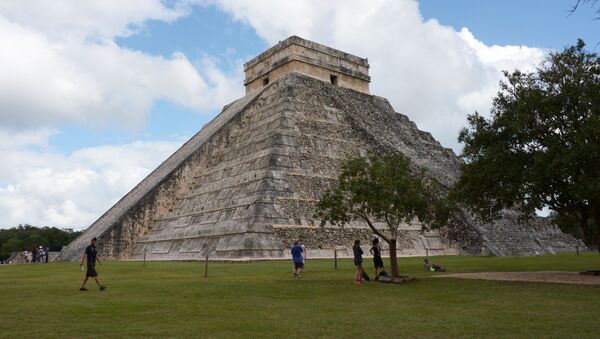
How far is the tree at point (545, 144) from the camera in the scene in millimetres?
12258

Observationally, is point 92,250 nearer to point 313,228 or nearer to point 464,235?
point 313,228

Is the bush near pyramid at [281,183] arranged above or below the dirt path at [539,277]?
above

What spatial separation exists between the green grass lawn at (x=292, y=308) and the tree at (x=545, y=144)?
100 inches

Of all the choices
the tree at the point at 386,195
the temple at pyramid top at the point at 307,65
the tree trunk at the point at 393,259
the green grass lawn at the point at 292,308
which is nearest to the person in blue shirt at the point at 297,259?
the green grass lawn at the point at 292,308

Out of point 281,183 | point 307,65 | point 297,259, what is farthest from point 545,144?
point 307,65

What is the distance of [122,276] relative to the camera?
50.1 feet

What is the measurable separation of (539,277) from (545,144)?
326cm

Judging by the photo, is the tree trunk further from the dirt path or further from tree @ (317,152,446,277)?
the dirt path

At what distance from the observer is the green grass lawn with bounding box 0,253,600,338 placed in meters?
7.16

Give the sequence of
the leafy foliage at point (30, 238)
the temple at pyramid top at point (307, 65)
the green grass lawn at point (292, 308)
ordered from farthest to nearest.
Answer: the leafy foliage at point (30, 238) < the temple at pyramid top at point (307, 65) < the green grass lawn at point (292, 308)

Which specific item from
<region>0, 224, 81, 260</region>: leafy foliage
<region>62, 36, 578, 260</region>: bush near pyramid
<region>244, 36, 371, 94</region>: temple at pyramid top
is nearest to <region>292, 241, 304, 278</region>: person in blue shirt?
<region>62, 36, 578, 260</region>: bush near pyramid

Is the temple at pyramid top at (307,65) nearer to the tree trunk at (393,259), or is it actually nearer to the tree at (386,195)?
the tree at (386,195)

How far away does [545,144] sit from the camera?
13344mm

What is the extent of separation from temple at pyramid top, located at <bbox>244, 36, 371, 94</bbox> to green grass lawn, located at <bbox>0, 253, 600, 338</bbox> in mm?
18201
